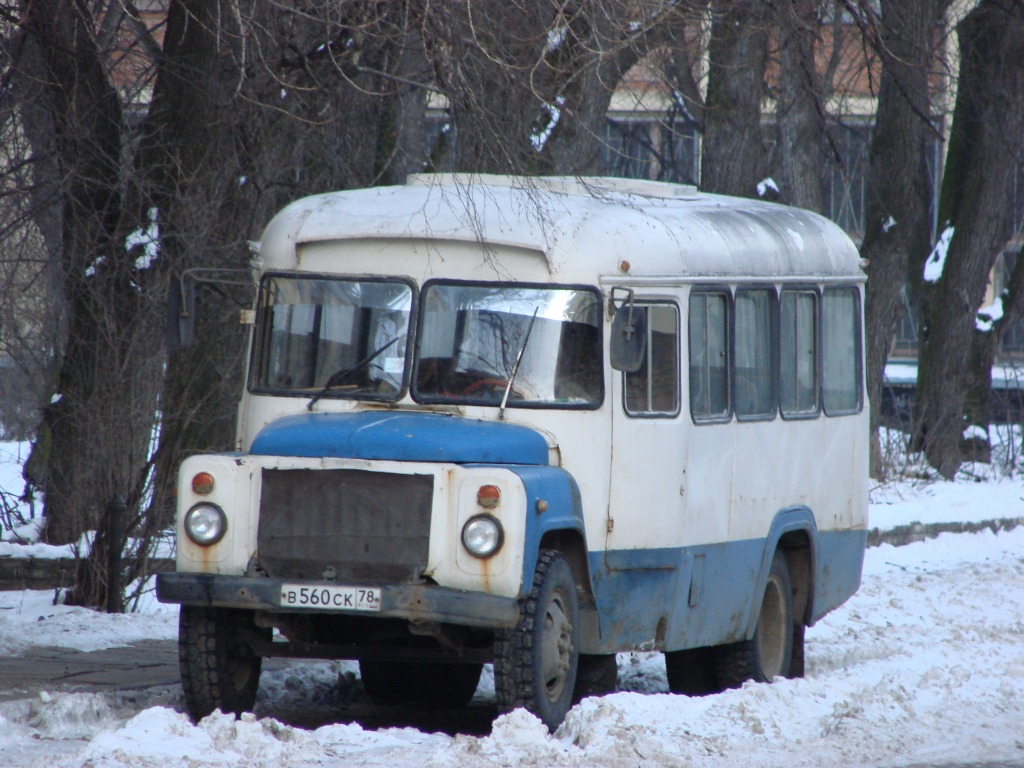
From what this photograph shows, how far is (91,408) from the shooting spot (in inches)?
458

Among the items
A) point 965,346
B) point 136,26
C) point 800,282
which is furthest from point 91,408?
point 965,346

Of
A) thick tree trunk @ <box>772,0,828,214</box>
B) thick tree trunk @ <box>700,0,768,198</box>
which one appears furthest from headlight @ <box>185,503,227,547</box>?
thick tree trunk @ <box>700,0,768,198</box>

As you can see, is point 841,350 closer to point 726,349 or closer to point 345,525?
point 726,349

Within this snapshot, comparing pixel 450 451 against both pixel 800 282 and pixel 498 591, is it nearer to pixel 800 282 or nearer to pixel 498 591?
pixel 498 591

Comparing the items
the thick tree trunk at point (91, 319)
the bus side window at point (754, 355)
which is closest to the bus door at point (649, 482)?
the bus side window at point (754, 355)

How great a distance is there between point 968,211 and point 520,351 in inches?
616

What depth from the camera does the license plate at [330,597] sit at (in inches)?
277

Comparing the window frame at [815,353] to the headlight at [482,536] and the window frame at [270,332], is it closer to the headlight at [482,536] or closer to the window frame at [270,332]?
the window frame at [270,332]

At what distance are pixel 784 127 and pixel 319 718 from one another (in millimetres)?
12651

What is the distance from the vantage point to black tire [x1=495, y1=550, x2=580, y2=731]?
7.14m

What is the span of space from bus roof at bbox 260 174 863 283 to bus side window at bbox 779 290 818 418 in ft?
1.03

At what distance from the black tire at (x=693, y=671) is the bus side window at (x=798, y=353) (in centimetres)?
143

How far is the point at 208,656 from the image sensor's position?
7.48 meters

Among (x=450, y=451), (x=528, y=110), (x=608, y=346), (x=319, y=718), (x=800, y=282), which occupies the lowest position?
(x=319, y=718)
